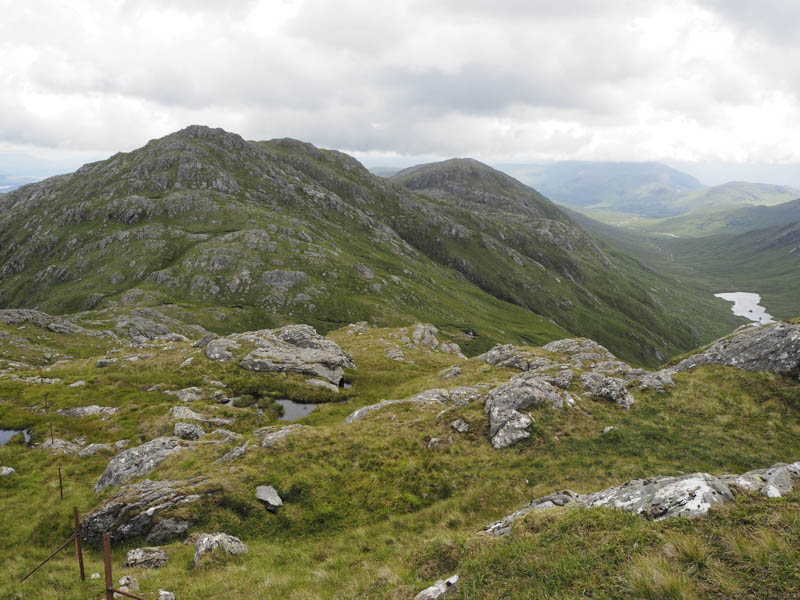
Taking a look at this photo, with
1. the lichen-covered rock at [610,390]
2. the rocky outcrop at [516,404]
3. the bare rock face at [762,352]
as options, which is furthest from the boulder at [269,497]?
the bare rock face at [762,352]

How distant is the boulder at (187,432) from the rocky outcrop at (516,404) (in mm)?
25572

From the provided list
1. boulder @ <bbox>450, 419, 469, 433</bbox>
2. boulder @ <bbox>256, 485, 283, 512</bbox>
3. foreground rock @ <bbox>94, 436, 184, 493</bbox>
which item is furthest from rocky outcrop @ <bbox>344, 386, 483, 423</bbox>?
foreground rock @ <bbox>94, 436, 184, 493</bbox>

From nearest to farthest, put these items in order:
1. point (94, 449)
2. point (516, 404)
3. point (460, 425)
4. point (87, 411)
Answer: point (516, 404), point (460, 425), point (94, 449), point (87, 411)

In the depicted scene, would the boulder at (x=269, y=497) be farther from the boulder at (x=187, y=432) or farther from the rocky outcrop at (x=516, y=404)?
the rocky outcrop at (x=516, y=404)

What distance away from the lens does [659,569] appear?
297 inches

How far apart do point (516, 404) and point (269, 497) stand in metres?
18.2

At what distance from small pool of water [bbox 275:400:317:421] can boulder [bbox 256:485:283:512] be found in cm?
1846

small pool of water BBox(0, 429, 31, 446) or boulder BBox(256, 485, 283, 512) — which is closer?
boulder BBox(256, 485, 283, 512)

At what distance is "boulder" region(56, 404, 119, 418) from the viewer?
36122 mm

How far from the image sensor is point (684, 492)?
10992mm

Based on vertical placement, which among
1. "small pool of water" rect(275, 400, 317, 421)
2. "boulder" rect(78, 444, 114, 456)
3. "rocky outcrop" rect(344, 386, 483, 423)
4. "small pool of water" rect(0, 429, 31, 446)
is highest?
"small pool of water" rect(0, 429, 31, 446)

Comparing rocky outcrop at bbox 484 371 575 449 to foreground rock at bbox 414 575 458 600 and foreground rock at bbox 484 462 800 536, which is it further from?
foreground rock at bbox 414 575 458 600

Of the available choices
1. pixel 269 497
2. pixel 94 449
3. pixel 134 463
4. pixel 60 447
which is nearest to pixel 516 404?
pixel 269 497

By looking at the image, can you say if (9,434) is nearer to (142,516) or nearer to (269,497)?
(142,516)
